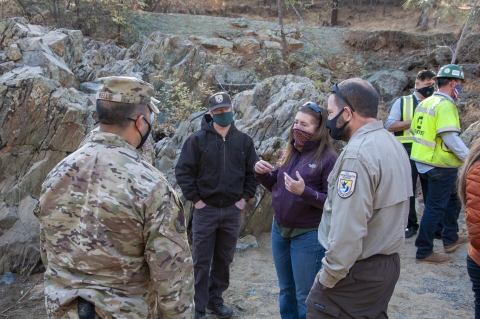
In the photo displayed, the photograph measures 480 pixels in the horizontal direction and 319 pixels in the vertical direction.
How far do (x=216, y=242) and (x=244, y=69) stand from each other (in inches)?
557

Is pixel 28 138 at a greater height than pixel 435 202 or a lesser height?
greater

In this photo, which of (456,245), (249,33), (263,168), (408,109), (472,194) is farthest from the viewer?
(249,33)

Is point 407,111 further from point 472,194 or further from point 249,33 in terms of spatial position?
point 249,33

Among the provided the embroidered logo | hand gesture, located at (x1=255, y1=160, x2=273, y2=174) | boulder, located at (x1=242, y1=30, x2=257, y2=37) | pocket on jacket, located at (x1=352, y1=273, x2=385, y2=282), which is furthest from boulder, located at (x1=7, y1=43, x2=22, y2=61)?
boulder, located at (x1=242, y1=30, x2=257, y2=37)

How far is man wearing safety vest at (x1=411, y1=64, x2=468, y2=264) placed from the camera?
15.7 ft

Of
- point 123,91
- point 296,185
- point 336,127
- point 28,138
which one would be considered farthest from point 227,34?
point 123,91

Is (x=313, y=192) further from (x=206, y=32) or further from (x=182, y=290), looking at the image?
(x=206, y=32)

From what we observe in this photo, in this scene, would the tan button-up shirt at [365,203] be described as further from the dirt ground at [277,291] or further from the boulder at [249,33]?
the boulder at [249,33]

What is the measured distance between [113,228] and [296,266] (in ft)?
5.60

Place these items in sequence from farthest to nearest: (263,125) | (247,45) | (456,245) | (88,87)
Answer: (247,45) < (88,87) < (263,125) < (456,245)

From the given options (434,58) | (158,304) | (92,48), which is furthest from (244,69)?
(158,304)

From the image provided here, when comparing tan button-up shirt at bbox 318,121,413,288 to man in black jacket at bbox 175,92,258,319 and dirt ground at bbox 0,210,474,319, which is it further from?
dirt ground at bbox 0,210,474,319

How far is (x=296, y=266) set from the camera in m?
3.22

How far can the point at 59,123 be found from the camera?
744 cm
